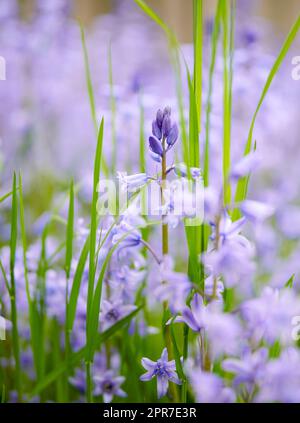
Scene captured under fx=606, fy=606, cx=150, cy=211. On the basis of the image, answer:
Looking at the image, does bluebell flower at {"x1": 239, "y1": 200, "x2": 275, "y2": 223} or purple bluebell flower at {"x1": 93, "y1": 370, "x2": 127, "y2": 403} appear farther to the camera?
purple bluebell flower at {"x1": 93, "y1": 370, "x2": 127, "y2": 403}

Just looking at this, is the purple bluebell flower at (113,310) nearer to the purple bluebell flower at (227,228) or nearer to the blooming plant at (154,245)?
the blooming plant at (154,245)

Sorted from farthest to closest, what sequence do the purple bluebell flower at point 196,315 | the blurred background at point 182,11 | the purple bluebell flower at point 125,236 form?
the blurred background at point 182,11 → the purple bluebell flower at point 125,236 → the purple bluebell flower at point 196,315

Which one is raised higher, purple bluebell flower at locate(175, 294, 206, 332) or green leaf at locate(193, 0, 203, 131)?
green leaf at locate(193, 0, 203, 131)

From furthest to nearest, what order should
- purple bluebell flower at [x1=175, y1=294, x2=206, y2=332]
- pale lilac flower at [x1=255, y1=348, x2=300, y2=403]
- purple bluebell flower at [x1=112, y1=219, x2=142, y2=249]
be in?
purple bluebell flower at [x1=112, y1=219, x2=142, y2=249], purple bluebell flower at [x1=175, y1=294, x2=206, y2=332], pale lilac flower at [x1=255, y1=348, x2=300, y2=403]

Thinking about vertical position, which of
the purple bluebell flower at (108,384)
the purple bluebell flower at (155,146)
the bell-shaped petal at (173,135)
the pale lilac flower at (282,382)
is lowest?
the pale lilac flower at (282,382)

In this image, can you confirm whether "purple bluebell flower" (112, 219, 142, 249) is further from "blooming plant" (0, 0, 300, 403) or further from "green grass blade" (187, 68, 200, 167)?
"green grass blade" (187, 68, 200, 167)

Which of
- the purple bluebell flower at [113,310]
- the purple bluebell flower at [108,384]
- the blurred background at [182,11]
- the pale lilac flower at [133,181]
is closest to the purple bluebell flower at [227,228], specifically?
the pale lilac flower at [133,181]

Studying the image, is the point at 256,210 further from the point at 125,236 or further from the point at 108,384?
the point at 108,384

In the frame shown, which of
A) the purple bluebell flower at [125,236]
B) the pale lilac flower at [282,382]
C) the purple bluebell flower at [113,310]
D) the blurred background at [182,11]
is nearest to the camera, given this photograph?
the pale lilac flower at [282,382]

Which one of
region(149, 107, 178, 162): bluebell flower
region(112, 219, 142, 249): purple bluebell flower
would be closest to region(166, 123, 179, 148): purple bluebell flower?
region(149, 107, 178, 162): bluebell flower

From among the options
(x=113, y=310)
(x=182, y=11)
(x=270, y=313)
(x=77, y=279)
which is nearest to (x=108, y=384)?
(x=113, y=310)
